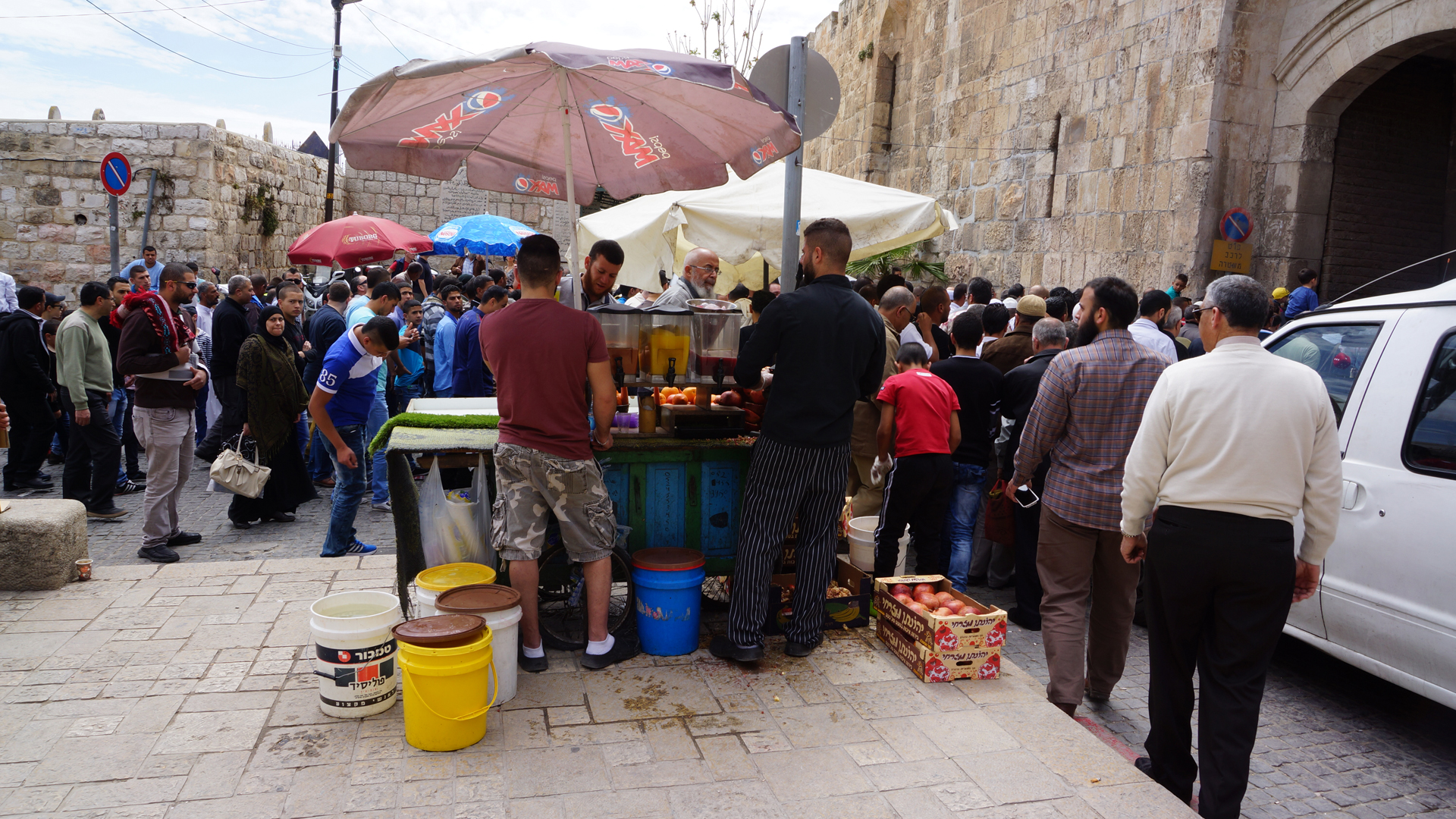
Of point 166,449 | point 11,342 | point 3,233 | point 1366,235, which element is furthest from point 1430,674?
point 3,233

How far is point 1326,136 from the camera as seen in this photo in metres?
10.6

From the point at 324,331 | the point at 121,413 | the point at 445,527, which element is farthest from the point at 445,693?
the point at 121,413

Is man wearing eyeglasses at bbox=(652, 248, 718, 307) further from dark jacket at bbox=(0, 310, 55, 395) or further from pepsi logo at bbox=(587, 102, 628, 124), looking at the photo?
dark jacket at bbox=(0, 310, 55, 395)

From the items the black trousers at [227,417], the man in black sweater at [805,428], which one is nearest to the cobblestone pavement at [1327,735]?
the man in black sweater at [805,428]

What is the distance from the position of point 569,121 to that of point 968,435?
3.20 meters

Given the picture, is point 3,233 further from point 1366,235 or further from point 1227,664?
point 1366,235

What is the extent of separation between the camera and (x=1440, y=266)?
11.9 meters

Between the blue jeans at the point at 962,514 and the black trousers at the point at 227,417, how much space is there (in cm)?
594

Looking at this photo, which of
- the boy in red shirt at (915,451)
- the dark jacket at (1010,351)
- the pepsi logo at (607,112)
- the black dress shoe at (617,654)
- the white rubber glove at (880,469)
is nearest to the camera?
the black dress shoe at (617,654)

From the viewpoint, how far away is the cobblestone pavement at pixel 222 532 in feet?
21.2

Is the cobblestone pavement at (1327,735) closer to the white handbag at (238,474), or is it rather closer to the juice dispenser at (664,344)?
the white handbag at (238,474)

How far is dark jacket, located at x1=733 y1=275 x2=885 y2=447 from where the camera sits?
13.4ft

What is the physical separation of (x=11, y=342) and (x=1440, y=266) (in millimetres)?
16782

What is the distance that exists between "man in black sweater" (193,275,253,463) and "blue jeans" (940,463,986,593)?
20.6 ft
